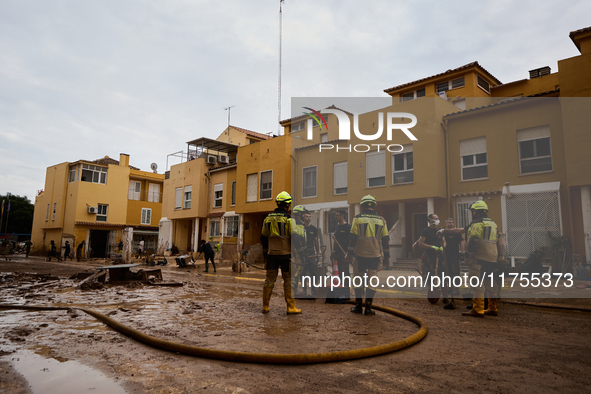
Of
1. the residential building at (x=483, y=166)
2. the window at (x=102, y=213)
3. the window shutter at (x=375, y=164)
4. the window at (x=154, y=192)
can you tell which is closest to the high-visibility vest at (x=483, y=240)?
the residential building at (x=483, y=166)

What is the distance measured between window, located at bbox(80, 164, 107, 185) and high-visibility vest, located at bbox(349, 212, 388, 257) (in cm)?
3683

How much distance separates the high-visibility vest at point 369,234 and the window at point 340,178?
14.4m

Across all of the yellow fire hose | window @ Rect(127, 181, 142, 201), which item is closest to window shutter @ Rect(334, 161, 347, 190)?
the yellow fire hose

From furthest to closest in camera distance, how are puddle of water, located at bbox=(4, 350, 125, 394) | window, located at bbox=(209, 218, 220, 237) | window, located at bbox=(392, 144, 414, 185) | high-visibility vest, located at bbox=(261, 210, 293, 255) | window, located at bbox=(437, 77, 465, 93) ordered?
window, located at bbox=(209, 218, 220, 237) < window, located at bbox=(437, 77, 465, 93) < window, located at bbox=(392, 144, 414, 185) < high-visibility vest, located at bbox=(261, 210, 293, 255) < puddle of water, located at bbox=(4, 350, 125, 394)

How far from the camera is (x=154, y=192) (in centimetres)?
4253

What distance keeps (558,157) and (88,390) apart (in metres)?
16.5

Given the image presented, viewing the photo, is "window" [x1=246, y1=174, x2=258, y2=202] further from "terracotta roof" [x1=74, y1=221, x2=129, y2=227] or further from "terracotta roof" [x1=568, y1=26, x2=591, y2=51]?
"terracotta roof" [x1=568, y1=26, x2=591, y2=51]

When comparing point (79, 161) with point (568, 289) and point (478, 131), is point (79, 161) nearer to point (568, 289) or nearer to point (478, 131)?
point (478, 131)

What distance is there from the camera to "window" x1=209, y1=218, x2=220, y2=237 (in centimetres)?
2946

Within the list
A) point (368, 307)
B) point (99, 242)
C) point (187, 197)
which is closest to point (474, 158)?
point (368, 307)

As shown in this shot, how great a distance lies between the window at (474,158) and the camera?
1633cm

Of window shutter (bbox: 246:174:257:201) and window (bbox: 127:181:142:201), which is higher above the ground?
window (bbox: 127:181:142:201)

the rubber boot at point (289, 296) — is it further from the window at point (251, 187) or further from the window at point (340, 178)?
the window at point (251, 187)

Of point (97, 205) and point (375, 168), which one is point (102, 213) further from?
point (375, 168)
